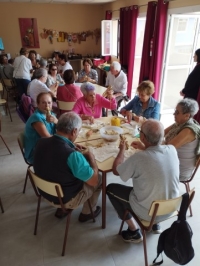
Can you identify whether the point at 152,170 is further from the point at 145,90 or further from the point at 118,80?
the point at 118,80

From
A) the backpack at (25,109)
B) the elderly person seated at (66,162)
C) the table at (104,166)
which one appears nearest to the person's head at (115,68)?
the backpack at (25,109)

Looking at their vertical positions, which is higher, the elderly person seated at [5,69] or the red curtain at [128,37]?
the red curtain at [128,37]

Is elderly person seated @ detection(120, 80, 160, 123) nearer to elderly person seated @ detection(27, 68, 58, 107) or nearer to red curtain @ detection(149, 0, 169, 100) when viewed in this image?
elderly person seated @ detection(27, 68, 58, 107)

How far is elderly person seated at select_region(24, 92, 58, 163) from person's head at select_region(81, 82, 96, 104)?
58 cm

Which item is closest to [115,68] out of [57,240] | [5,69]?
[5,69]

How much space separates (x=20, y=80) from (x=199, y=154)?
4074 millimetres

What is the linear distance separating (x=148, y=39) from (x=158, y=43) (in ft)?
1.24

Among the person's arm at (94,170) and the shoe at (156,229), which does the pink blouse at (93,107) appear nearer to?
the person's arm at (94,170)

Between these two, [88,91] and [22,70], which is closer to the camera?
[88,91]

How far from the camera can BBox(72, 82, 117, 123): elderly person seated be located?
257cm

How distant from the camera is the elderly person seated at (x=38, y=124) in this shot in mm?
2008

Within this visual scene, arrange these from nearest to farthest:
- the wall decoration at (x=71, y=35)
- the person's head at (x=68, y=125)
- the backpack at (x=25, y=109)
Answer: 1. the person's head at (x=68, y=125)
2. the backpack at (x=25, y=109)
3. the wall decoration at (x=71, y=35)

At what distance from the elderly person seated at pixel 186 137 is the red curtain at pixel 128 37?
3712mm

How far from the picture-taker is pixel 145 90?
2.49m
